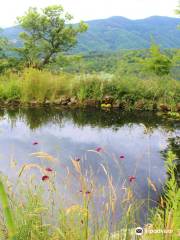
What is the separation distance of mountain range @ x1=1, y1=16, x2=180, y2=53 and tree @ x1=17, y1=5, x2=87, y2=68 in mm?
52936

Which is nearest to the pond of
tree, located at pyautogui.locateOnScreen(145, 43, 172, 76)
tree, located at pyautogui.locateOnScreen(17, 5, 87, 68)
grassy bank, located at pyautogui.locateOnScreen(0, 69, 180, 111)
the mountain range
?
grassy bank, located at pyautogui.locateOnScreen(0, 69, 180, 111)

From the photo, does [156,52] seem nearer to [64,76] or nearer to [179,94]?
[179,94]

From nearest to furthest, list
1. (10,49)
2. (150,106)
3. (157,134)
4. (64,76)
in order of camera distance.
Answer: (157,134)
(150,106)
(64,76)
(10,49)

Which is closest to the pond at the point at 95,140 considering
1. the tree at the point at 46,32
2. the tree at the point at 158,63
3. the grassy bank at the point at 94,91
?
the grassy bank at the point at 94,91

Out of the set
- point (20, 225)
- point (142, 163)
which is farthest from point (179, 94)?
point (20, 225)

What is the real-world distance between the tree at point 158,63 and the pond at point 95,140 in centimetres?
219

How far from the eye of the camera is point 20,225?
81.8 inches

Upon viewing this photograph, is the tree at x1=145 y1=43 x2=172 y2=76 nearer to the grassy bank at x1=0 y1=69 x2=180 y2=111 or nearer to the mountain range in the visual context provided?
the grassy bank at x1=0 y1=69 x2=180 y2=111

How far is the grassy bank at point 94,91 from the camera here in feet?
29.3

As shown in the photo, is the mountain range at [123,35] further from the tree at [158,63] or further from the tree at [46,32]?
the tree at [158,63]

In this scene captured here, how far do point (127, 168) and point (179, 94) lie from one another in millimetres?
4370

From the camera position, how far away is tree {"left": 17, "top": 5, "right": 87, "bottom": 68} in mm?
16609

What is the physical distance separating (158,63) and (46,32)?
8.08m

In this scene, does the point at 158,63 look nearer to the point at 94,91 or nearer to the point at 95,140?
the point at 94,91
